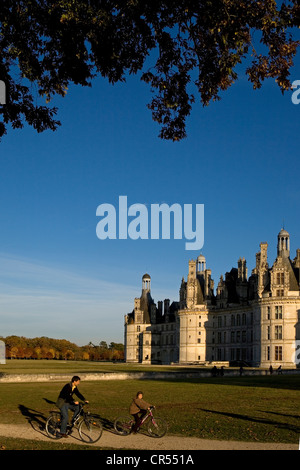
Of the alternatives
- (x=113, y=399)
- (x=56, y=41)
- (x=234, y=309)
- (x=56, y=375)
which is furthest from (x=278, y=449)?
(x=234, y=309)

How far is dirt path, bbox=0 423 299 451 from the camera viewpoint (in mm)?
14742

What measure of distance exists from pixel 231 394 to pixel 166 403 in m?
6.82

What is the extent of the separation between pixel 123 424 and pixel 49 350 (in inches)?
6067

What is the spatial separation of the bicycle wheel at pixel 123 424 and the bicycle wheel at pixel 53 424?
1.70 m

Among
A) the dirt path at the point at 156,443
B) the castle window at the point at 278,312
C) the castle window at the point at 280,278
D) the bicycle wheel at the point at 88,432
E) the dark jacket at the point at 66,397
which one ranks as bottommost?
the dirt path at the point at 156,443

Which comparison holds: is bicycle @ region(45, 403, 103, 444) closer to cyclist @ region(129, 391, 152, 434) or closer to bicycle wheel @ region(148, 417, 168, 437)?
cyclist @ region(129, 391, 152, 434)

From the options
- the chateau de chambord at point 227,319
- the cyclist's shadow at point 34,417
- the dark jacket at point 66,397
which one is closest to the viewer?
the dark jacket at point 66,397

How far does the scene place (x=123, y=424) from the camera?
54.7 feet

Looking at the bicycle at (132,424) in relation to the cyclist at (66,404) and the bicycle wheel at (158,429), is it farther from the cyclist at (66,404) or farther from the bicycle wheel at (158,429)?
the cyclist at (66,404)

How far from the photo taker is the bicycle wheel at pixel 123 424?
657 inches

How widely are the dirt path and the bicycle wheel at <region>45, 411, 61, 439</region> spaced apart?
194mm

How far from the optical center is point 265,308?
8156cm

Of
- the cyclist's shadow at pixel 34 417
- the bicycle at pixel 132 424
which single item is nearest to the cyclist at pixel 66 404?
the bicycle at pixel 132 424

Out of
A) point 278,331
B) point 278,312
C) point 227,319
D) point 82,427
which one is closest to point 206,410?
point 82,427
